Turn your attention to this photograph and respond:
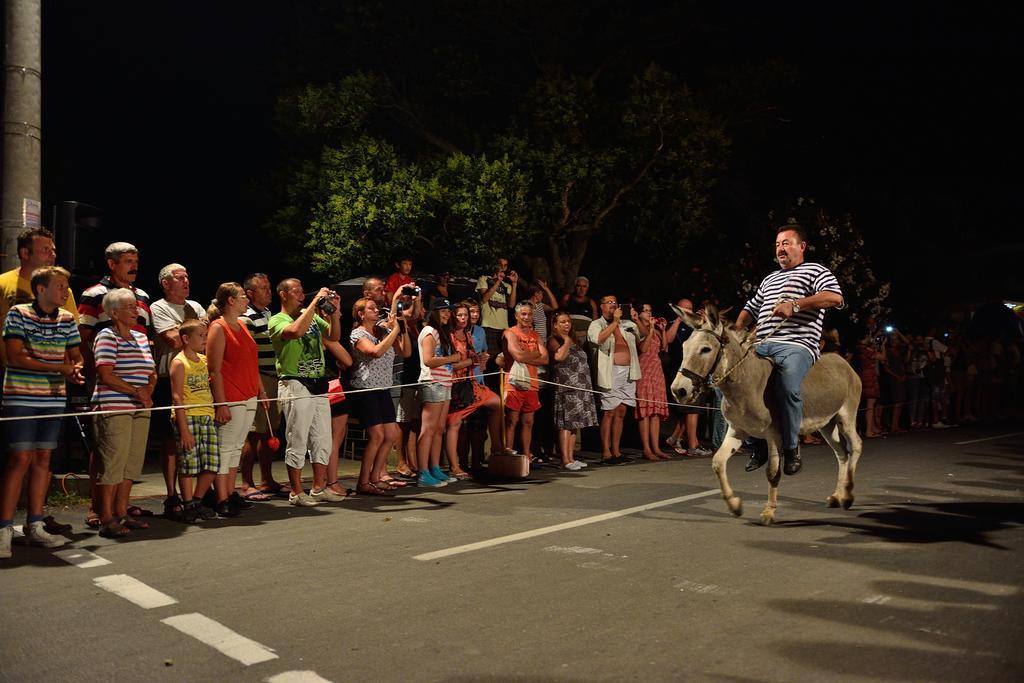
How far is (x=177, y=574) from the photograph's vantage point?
6.16m

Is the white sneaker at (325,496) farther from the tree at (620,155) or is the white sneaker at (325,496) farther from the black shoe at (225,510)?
the tree at (620,155)

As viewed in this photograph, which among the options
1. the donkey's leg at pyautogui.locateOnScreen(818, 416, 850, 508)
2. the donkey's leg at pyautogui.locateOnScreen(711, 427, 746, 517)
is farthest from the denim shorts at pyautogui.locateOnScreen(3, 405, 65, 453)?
the donkey's leg at pyautogui.locateOnScreen(818, 416, 850, 508)

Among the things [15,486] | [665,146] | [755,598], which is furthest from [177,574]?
[665,146]

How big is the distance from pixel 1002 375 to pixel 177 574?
21.7 metres

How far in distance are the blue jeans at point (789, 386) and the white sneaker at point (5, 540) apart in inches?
245

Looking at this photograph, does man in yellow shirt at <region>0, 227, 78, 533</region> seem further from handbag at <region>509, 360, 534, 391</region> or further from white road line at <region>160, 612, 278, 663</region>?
handbag at <region>509, 360, 534, 391</region>

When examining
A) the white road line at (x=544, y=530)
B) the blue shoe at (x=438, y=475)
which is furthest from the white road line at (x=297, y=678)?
the blue shoe at (x=438, y=475)

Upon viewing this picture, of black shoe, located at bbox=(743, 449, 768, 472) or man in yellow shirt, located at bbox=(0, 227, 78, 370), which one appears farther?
black shoe, located at bbox=(743, 449, 768, 472)

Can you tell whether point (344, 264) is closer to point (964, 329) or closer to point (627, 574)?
point (627, 574)

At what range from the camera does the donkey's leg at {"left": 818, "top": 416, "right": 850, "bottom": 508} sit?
27.9ft

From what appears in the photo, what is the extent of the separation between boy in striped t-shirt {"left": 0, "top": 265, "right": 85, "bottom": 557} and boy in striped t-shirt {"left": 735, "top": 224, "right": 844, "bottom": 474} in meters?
5.65

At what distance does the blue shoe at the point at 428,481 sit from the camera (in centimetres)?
1038

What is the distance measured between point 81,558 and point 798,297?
615cm

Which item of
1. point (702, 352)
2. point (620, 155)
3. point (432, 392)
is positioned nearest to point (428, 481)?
point (432, 392)
